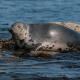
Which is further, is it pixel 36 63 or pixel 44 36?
pixel 44 36

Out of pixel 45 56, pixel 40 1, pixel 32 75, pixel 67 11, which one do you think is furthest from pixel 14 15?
pixel 32 75

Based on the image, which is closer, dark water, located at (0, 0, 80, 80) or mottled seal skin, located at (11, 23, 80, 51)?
dark water, located at (0, 0, 80, 80)

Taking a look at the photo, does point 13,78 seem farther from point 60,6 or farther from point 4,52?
point 60,6

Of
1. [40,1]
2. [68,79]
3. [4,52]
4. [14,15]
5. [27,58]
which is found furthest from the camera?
[40,1]

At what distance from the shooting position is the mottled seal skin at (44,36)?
520 inches

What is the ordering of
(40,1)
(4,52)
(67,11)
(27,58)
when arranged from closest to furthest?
(27,58) → (4,52) → (67,11) → (40,1)

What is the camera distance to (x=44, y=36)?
13.4 meters

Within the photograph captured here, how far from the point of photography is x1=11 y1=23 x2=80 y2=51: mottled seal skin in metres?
13.2

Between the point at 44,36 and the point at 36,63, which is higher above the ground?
the point at 44,36

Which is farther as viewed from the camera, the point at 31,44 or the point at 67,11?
the point at 67,11

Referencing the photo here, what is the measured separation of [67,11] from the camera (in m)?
21.2

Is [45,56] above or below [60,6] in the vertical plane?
below

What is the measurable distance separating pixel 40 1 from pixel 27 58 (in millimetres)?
12508

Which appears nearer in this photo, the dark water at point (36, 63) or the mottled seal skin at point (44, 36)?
the dark water at point (36, 63)
